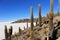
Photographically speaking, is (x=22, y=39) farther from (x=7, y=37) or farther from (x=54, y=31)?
(x=54, y=31)

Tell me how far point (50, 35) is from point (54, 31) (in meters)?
0.47

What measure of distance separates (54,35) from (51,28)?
1.91ft

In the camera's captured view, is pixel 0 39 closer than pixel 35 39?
No

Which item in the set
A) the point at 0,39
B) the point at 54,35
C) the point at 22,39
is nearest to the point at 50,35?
the point at 54,35

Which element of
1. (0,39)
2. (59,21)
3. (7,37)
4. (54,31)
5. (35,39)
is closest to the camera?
(54,31)

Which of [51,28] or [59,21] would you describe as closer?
[51,28]

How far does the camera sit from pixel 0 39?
21266 millimetres

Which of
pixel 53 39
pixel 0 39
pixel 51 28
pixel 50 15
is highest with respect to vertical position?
pixel 50 15

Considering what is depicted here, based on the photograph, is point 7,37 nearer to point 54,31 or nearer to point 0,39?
point 0,39

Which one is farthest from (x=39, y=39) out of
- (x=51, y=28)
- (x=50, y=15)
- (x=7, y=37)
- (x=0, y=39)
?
(x=0, y=39)

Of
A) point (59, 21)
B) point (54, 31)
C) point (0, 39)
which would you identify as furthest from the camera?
point (0, 39)

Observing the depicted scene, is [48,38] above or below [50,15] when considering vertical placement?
below

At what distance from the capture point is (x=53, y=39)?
37.7 feet

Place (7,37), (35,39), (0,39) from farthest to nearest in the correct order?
(0,39) < (7,37) < (35,39)
